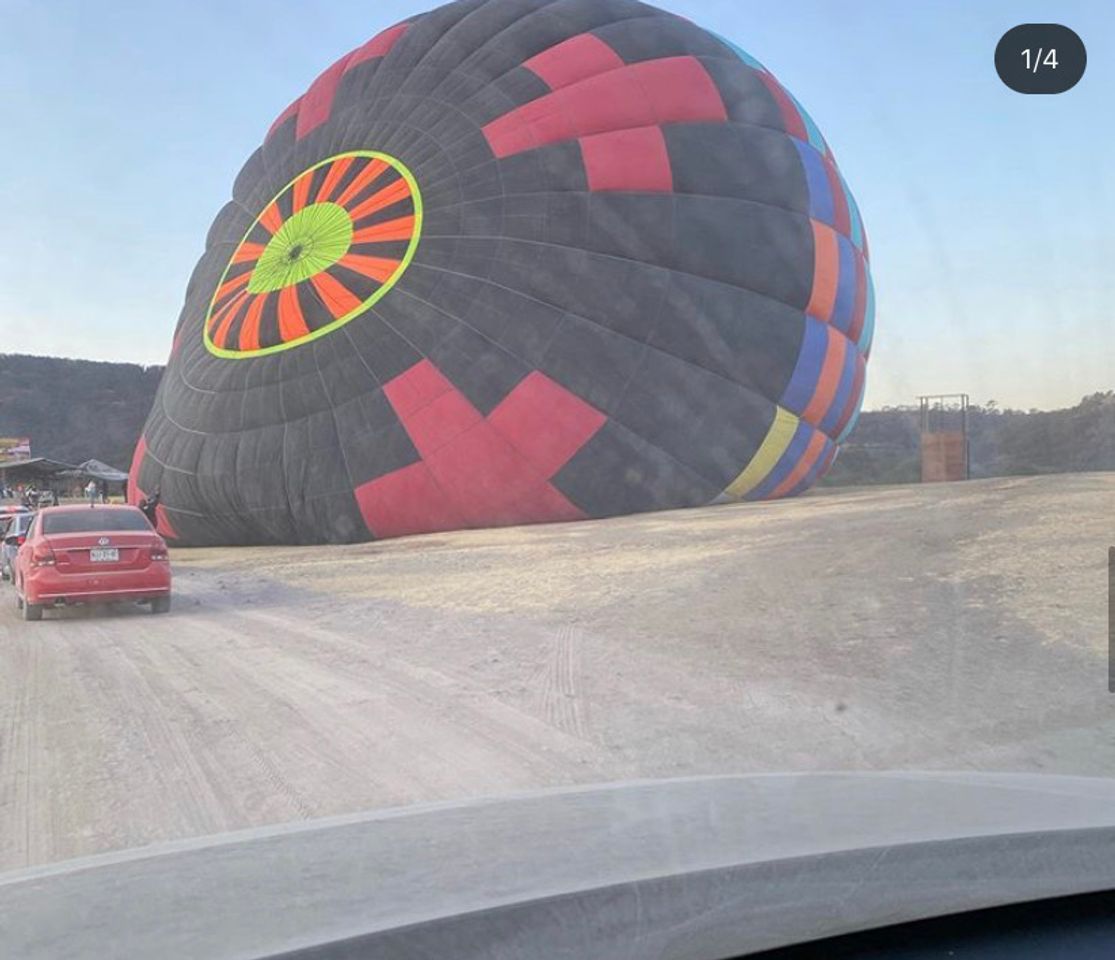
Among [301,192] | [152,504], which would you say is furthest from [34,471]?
[301,192]

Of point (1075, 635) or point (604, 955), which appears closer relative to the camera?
point (604, 955)

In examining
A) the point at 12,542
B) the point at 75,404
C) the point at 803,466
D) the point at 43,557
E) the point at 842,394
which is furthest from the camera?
the point at 75,404

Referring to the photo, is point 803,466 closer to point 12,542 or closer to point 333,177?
point 333,177

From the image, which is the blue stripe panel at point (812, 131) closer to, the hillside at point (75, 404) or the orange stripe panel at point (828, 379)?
the orange stripe panel at point (828, 379)

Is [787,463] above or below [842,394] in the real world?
below

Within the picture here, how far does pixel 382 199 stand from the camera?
830 inches

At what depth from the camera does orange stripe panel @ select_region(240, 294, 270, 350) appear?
21.9 m

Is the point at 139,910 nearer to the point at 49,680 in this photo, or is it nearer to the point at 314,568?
the point at 49,680

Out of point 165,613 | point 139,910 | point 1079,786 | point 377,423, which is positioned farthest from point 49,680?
point 377,423

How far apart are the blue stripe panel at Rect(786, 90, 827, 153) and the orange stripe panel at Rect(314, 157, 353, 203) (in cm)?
959

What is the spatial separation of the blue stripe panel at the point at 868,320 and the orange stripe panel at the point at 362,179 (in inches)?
414

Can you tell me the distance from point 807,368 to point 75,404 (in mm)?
101330

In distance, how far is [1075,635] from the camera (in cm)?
762

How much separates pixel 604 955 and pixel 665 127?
1977 centimetres
